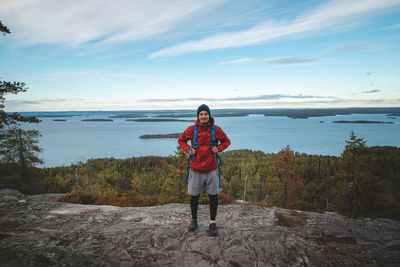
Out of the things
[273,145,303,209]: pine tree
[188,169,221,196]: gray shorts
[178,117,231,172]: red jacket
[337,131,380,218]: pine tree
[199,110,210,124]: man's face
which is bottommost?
[273,145,303,209]: pine tree

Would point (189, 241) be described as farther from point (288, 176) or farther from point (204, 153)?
point (288, 176)

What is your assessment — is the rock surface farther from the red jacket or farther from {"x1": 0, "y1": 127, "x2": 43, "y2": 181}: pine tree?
{"x1": 0, "y1": 127, "x2": 43, "y2": 181}: pine tree

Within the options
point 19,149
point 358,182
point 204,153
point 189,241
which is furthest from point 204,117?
point 19,149

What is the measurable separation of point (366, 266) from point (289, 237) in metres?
1.39

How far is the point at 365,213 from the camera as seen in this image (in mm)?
11398

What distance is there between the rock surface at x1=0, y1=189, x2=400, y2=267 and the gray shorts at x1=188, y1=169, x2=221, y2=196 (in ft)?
3.30

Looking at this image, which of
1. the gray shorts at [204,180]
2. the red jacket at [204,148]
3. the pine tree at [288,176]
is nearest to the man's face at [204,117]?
the red jacket at [204,148]

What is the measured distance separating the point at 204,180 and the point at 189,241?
129cm

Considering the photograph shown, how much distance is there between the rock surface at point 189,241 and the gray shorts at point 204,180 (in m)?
1.01

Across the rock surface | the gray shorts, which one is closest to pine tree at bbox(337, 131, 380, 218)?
the rock surface

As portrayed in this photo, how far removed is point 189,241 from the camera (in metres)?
4.25

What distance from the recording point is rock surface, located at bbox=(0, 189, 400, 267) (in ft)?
11.8

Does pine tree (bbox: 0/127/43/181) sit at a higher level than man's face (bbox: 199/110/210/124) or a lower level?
lower

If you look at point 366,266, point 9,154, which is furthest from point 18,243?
point 9,154
